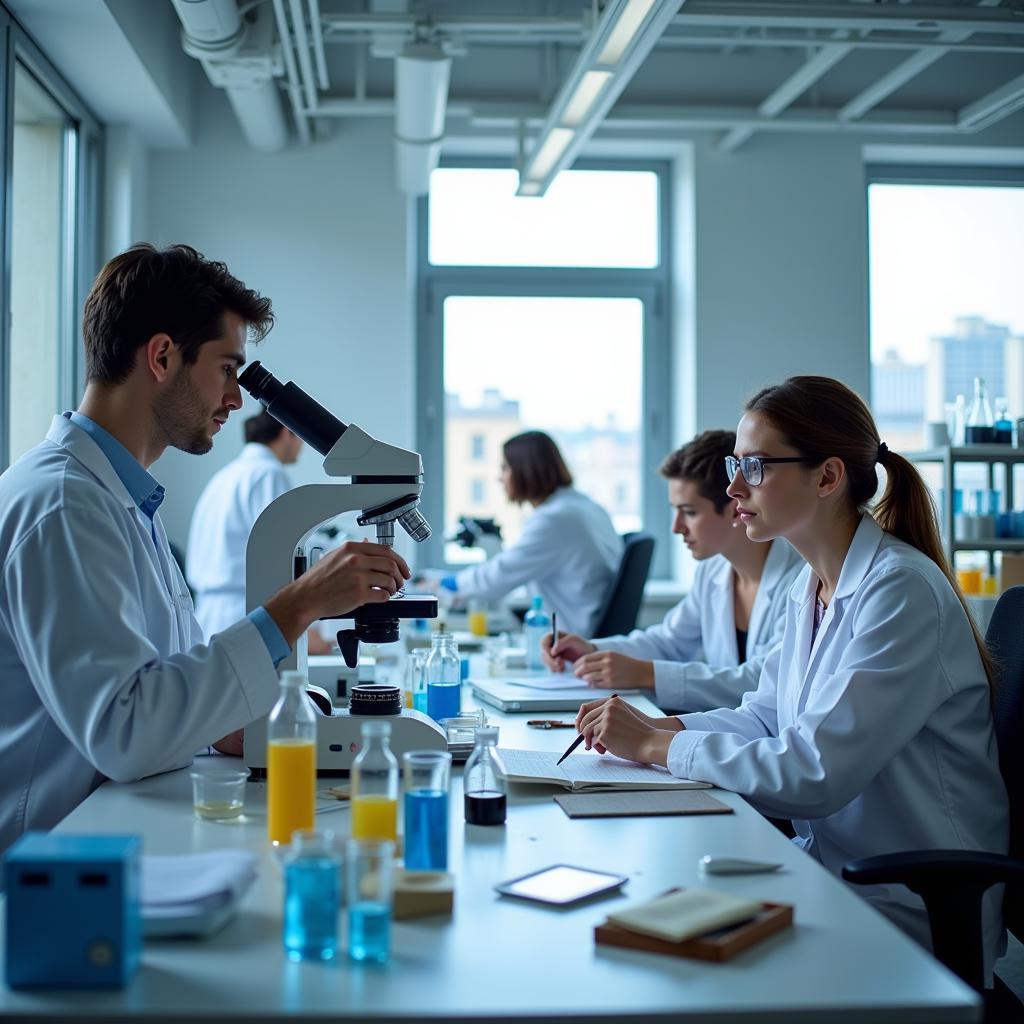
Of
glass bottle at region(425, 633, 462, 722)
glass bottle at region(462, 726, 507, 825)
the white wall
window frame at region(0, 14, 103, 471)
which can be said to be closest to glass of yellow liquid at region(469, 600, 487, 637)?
the white wall

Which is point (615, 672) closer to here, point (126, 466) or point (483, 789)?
point (483, 789)

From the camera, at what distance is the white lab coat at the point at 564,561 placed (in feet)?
14.0

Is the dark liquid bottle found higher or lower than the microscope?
lower

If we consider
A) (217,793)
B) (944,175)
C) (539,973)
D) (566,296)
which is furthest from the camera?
(944,175)

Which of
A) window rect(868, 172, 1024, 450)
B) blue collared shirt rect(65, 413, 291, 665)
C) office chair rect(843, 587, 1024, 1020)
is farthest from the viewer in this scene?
window rect(868, 172, 1024, 450)

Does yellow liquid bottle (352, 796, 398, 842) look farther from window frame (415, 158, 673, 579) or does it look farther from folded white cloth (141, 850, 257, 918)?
window frame (415, 158, 673, 579)

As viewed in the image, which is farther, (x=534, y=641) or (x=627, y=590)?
(x=627, y=590)

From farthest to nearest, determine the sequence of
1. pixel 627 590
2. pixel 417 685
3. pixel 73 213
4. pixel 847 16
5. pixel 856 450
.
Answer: pixel 73 213 → pixel 627 590 → pixel 847 16 → pixel 417 685 → pixel 856 450

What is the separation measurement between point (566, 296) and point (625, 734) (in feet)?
13.3

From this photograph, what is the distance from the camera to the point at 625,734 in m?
1.76

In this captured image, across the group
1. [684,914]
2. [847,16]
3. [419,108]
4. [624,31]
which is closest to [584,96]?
[624,31]

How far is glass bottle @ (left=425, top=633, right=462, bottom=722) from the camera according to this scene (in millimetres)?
2182

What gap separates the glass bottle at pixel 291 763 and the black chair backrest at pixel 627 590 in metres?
2.54

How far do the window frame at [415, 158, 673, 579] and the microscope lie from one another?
3.70 metres
